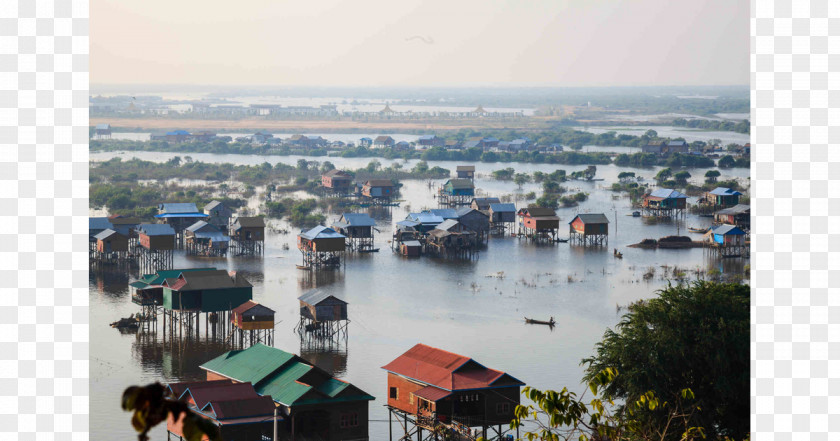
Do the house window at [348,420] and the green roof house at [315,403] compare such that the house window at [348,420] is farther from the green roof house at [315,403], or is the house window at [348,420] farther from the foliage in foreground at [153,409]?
the foliage in foreground at [153,409]

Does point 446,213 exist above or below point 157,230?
above

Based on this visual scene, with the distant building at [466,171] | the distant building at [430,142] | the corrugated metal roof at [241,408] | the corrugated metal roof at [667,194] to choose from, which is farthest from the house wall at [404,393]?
the distant building at [430,142]

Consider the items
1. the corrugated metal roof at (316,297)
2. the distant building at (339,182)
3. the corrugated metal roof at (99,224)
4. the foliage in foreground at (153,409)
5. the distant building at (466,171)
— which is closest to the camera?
the foliage in foreground at (153,409)

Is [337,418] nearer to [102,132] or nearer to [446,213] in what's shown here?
[446,213]

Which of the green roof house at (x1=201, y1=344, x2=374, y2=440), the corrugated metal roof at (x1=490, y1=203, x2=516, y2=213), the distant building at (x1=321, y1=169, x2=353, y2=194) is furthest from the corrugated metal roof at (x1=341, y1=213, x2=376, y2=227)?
the green roof house at (x1=201, y1=344, x2=374, y2=440)

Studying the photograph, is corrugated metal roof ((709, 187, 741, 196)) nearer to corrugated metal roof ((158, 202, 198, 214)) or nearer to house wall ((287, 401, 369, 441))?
corrugated metal roof ((158, 202, 198, 214))

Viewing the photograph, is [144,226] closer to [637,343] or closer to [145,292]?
[145,292]

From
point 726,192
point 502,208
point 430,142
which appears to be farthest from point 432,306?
point 430,142
